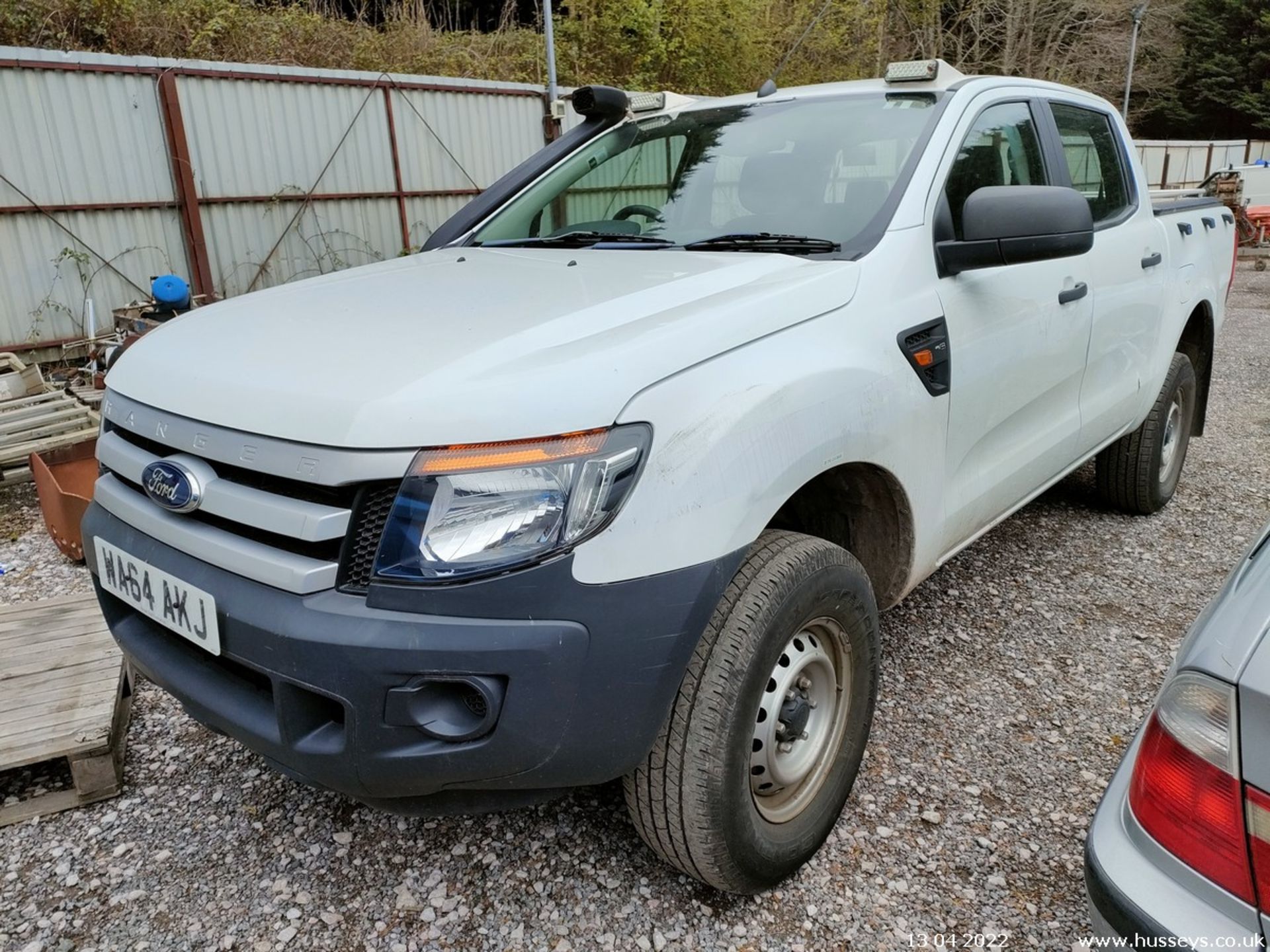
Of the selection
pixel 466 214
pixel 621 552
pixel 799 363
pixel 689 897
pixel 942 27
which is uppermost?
pixel 942 27

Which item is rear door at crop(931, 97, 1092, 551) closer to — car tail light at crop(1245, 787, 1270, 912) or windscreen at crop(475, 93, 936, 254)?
windscreen at crop(475, 93, 936, 254)

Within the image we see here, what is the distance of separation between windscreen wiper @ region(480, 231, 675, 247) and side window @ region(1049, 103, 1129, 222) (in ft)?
5.43

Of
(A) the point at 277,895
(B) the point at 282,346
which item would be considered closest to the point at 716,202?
(B) the point at 282,346

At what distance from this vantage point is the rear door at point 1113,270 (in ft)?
10.2

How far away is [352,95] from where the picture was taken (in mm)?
8602

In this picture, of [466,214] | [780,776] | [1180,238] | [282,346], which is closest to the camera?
[282,346]

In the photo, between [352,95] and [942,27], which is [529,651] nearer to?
[352,95]

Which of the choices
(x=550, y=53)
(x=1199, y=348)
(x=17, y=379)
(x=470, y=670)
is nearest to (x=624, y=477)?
(x=470, y=670)

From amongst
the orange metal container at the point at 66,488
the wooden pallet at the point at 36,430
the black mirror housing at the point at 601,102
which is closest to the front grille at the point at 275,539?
the black mirror housing at the point at 601,102

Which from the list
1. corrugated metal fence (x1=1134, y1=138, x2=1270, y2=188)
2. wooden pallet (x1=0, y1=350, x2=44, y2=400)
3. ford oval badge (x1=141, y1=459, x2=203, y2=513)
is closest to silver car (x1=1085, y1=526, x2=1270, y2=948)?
ford oval badge (x1=141, y1=459, x2=203, y2=513)

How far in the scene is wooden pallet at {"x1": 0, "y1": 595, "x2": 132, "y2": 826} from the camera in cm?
226

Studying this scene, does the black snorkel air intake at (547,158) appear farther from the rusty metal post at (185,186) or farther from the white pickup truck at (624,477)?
the rusty metal post at (185,186)

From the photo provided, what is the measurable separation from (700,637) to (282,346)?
3.22 feet

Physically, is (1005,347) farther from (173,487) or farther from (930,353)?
(173,487)
